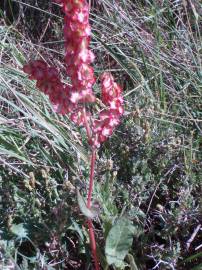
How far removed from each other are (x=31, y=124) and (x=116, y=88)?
778mm

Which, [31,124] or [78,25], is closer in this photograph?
[78,25]

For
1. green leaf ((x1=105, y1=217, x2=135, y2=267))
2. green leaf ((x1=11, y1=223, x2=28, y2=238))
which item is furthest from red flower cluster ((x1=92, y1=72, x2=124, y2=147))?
green leaf ((x1=11, y1=223, x2=28, y2=238))

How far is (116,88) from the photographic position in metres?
1.13

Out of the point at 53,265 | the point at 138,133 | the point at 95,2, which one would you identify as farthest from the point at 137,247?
the point at 95,2

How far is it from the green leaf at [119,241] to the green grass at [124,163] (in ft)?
0.11

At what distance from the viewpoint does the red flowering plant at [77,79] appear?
3.38 ft

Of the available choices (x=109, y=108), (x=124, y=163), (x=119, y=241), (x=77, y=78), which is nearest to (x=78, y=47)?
(x=77, y=78)

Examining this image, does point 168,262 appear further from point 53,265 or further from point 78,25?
point 78,25

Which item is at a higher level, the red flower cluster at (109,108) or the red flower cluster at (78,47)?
the red flower cluster at (78,47)

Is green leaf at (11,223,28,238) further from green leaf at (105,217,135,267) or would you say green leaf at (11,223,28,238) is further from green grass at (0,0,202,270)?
green leaf at (105,217,135,267)

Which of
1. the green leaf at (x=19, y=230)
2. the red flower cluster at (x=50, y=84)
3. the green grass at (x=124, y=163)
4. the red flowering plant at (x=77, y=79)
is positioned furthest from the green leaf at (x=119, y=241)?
the red flower cluster at (x=50, y=84)

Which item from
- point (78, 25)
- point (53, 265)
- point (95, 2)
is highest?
point (95, 2)

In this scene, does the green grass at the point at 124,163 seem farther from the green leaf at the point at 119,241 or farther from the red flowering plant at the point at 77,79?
the red flowering plant at the point at 77,79

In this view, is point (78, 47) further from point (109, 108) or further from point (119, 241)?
point (119, 241)
